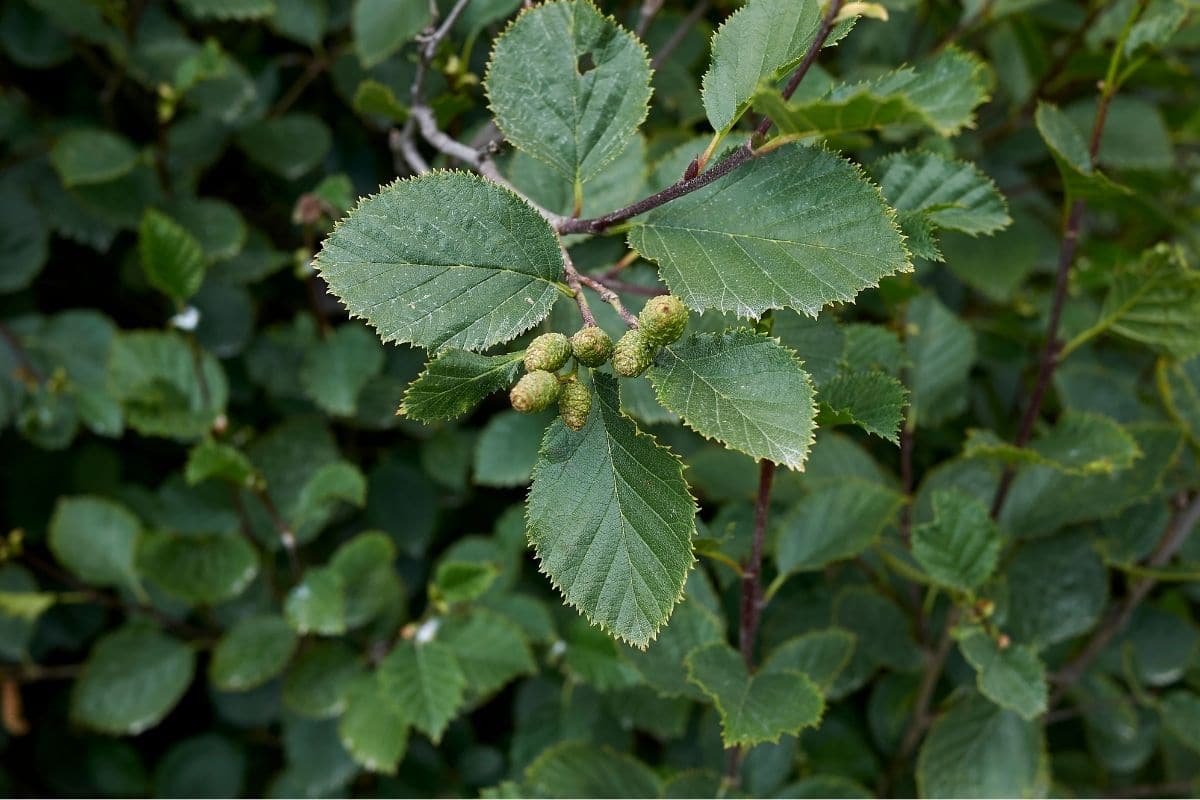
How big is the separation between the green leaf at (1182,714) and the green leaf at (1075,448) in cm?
44

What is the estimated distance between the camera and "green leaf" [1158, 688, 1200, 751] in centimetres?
124

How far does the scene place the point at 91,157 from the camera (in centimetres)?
136

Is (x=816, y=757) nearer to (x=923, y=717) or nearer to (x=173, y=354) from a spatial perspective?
(x=923, y=717)

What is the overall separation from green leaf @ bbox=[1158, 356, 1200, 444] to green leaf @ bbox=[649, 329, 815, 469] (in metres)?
0.86

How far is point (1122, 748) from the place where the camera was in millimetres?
1393

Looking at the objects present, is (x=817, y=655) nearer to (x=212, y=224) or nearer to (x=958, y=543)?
(x=958, y=543)

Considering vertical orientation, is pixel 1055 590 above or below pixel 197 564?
above

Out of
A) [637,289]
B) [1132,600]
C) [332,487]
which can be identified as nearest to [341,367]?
[332,487]

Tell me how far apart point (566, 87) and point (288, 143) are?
3.00 feet

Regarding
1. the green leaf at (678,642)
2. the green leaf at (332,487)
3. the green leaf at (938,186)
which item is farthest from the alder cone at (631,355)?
the green leaf at (332,487)

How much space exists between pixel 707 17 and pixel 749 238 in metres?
1.20

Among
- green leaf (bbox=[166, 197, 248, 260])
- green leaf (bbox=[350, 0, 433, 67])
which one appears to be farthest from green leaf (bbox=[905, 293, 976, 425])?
green leaf (bbox=[166, 197, 248, 260])

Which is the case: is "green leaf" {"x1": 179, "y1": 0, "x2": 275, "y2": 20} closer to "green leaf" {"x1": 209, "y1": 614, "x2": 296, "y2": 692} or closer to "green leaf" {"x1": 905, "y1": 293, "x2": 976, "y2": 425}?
"green leaf" {"x1": 209, "y1": 614, "x2": 296, "y2": 692}

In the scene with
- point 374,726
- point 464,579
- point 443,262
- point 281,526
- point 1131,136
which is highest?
point 443,262
